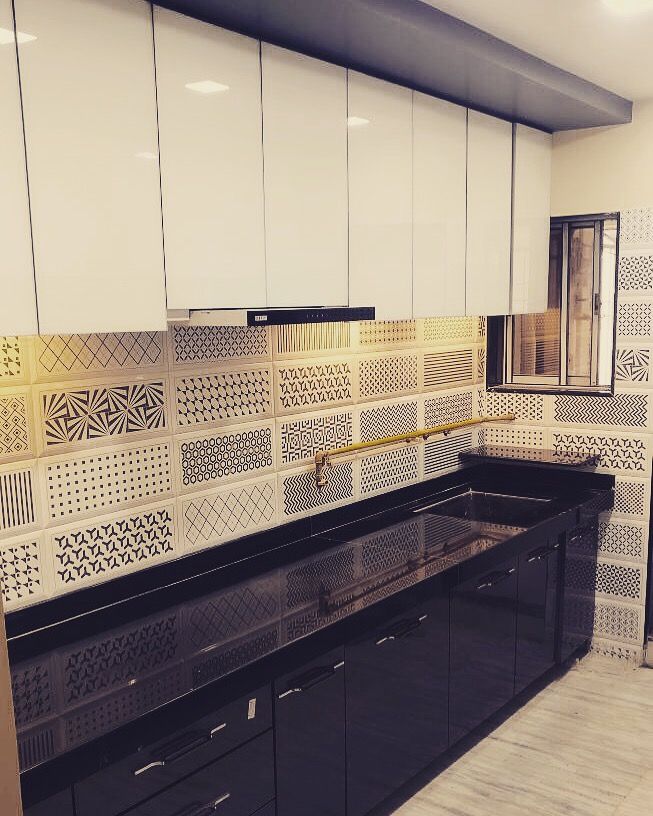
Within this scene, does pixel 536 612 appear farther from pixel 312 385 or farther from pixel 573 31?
pixel 573 31

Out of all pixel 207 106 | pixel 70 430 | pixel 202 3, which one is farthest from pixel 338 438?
pixel 202 3

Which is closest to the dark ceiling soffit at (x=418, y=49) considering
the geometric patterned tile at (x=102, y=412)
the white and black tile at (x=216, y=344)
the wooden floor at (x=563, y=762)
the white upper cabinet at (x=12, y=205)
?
the white upper cabinet at (x=12, y=205)

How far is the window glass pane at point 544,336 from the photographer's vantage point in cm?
371

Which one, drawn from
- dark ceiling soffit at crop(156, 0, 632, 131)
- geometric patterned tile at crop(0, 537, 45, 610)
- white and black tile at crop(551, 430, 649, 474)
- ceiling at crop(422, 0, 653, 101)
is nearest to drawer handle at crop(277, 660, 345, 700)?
geometric patterned tile at crop(0, 537, 45, 610)

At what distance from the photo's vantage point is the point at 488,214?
3156 millimetres

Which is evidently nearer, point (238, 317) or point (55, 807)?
point (55, 807)

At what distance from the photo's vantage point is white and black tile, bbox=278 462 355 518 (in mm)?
2822

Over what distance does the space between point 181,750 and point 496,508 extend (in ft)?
6.61

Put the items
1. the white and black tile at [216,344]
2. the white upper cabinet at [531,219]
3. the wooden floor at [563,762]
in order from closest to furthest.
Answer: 1. the white and black tile at [216,344]
2. the wooden floor at [563,762]
3. the white upper cabinet at [531,219]

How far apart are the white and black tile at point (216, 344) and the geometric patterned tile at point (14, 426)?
0.51 m

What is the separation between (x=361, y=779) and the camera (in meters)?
2.32

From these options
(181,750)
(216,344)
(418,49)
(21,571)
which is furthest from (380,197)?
(181,750)

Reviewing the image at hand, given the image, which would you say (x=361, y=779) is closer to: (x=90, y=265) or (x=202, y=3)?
(x=90, y=265)

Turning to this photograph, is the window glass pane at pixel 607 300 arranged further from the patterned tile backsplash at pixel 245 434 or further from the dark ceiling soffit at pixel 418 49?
the dark ceiling soffit at pixel 418 49
